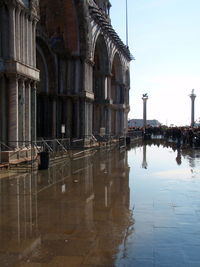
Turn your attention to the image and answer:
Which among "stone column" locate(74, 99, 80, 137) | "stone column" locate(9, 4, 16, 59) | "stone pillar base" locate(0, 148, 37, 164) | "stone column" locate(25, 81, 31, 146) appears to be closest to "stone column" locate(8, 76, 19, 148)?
"stone pillar base" locate(0, 148, 37, 164)

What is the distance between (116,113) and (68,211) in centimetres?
4428

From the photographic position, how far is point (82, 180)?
1433cm

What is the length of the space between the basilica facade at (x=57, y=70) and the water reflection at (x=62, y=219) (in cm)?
558

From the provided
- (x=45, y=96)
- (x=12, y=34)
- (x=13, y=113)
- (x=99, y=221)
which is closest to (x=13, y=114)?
(x=13, y=113)

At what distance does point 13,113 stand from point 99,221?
1168cm

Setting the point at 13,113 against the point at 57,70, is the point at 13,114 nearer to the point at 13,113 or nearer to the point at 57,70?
the point at 13,113

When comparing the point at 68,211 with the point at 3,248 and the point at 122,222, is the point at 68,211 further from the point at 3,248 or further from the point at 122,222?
the point at 3,248

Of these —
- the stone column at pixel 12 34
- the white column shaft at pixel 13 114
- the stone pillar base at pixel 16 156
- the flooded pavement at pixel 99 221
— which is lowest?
the flooded pavement at pixel 99 221

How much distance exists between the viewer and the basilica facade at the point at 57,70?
18641mm

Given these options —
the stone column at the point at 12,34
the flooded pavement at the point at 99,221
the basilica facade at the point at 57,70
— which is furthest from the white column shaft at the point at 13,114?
the flooded pavement at the point at 99,221

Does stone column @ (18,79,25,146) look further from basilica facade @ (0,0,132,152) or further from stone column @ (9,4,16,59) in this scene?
stone column @ (9,4,16,59)

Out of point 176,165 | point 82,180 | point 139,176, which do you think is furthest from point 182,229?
point 176,165

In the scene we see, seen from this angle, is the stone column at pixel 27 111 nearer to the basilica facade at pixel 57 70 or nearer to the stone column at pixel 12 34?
the basilica facade at pixel 57 70

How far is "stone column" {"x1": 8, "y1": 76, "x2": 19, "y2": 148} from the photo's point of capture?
18.6 metres
